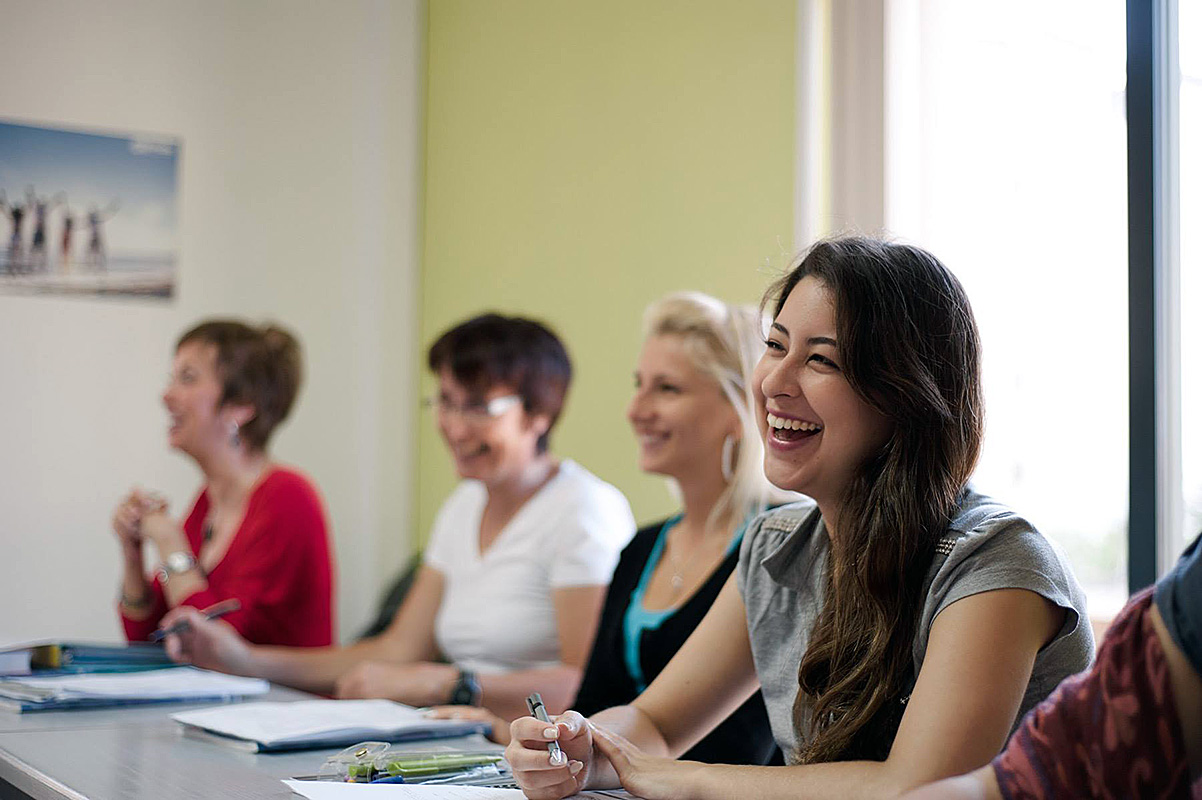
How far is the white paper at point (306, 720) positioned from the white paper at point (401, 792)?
0.80ft

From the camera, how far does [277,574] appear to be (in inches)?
119

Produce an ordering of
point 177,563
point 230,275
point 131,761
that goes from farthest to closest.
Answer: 1. point 230,275
2. point 177,563
3. point 131,761

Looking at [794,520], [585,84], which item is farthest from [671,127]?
[794,520]

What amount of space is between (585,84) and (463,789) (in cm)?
268

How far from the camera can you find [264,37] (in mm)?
4352

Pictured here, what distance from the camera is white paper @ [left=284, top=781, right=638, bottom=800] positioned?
1326 mm

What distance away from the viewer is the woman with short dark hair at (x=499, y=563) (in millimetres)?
2568

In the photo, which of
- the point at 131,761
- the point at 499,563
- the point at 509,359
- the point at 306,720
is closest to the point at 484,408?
the point at 509,359

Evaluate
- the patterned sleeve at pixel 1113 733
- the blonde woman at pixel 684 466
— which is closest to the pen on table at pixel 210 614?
the blonde woman at pixel 684 466

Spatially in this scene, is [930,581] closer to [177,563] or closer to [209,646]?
[209,646]

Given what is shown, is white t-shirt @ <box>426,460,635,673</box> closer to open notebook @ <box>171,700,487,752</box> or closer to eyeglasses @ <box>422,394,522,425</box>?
eyeglasses @ <box>422,394,522,425</box>

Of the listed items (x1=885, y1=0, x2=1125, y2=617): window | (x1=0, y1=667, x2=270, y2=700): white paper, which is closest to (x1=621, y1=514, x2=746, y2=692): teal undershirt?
(x1=0, y1=667, x2=270, y2=700): white paper

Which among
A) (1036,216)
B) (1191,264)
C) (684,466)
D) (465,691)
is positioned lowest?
(465,691)

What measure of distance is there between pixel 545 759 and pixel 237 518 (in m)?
1.97
